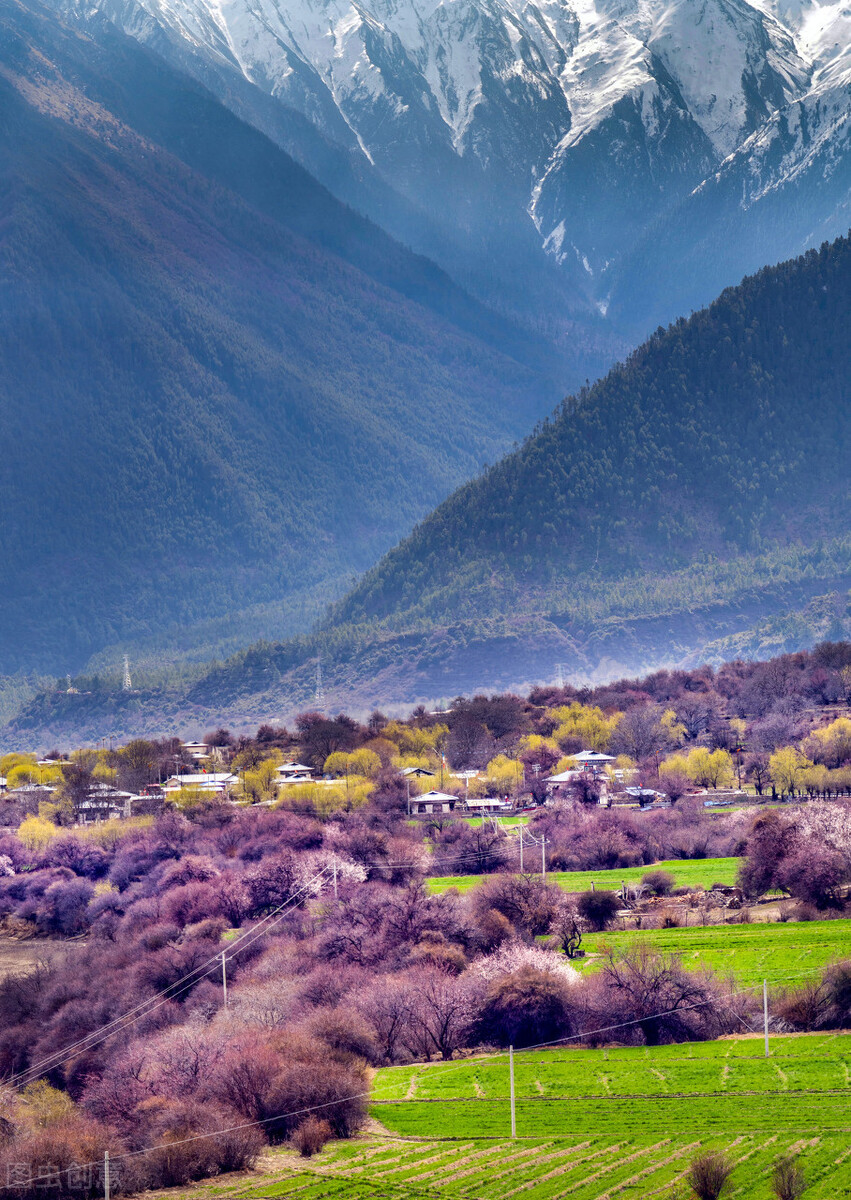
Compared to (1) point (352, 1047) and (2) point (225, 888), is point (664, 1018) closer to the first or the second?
(1) point (352, 1047)

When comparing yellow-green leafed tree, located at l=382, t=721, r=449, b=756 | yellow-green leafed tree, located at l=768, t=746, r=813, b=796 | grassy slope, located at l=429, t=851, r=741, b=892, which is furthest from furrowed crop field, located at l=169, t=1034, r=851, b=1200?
yellow-green leafed tree, located at l=382, t=721, r=449, b=756

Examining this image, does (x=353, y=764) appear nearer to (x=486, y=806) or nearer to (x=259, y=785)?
(x=259, y=785)

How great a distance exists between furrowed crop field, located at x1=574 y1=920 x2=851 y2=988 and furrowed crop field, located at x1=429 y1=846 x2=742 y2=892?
11.1 m

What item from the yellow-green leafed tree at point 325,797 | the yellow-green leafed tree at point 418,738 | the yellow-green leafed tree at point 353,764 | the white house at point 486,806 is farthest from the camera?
the yellow-green leafed tree at point 418,738

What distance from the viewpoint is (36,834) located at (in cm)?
12862

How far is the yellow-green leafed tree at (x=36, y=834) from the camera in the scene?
12669 cm

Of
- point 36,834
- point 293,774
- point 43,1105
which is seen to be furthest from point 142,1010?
point 293,774

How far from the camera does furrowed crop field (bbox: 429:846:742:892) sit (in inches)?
3647

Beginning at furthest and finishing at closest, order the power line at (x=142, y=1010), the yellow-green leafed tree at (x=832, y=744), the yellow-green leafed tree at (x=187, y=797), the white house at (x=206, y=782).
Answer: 1. the white house at (x=206, y=782)
2. the yellow-green leafed tree at (x=187, y=797)
3. the yellow-green leafed tree at (x=832, y=744)
4. the power line at (x=142, y=1010)

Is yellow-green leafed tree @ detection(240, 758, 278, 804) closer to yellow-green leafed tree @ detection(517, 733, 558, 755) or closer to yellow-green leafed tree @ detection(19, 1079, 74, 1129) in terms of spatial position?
yellow-green leafed tree @ detection(517, 733, 558, 755)

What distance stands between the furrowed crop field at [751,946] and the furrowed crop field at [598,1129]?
219 inches

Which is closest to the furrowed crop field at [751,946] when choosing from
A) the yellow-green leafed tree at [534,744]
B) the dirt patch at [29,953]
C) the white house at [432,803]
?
the dirt patch at [29,953]

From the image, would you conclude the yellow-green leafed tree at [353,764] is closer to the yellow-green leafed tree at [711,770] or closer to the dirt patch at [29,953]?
the yellow-green leafed tree at [711,770]

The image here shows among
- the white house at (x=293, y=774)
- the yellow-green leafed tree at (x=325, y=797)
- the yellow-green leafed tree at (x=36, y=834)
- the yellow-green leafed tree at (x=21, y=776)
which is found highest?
the yellow-green leafed tree at (x=21, y=776)
